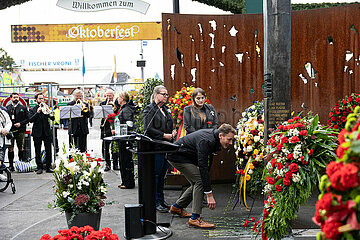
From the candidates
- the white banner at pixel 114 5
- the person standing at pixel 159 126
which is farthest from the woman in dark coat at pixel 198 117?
the white banner at pixel 114 5

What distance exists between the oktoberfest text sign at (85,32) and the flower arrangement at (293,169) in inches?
475

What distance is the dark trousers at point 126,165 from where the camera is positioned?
844 cm

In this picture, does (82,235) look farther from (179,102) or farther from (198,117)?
(179,102)

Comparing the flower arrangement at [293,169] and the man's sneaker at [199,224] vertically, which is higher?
the flower arrangement at [293,169]

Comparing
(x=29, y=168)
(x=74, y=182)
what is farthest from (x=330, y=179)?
(x=29, y=168)

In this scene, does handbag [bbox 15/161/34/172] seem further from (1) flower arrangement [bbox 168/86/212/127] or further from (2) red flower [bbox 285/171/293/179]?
(2) red flower [bbox 285/171/293/179]

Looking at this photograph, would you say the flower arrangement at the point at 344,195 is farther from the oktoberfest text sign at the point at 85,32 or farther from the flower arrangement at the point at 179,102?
the oktoberfest text sign at the point at 85,32

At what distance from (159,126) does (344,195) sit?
509 cm

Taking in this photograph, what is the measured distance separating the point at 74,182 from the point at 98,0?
9.01m

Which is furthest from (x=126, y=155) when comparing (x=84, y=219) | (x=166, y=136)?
(x=84, y=219)

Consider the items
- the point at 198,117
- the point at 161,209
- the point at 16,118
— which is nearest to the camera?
the point at 161,209

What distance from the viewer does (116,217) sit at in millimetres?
→ 6402

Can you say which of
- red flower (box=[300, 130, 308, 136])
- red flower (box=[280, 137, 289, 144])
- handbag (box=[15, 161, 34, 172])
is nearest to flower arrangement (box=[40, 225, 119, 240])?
red flower (box=[280, 137, 289, 144])

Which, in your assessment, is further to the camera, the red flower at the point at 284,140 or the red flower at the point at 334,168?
the red flower at the point at 284,140
